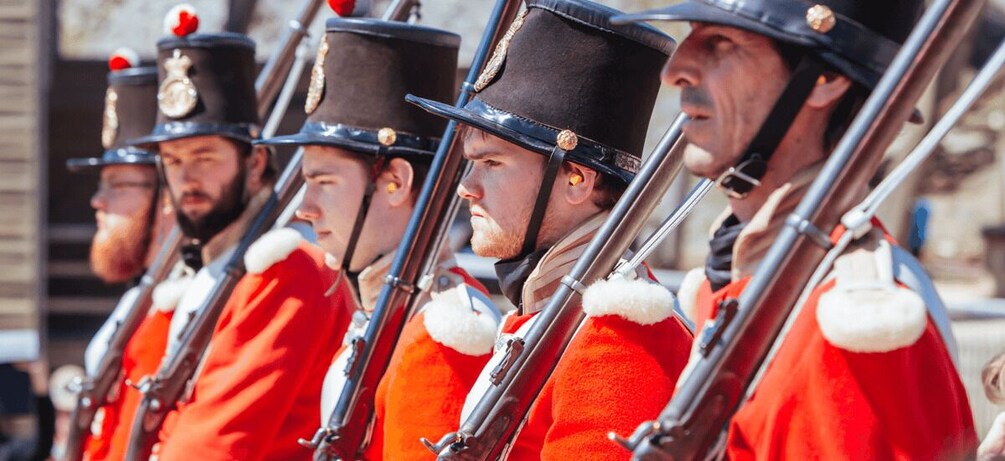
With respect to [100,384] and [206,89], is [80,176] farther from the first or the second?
[206,89]

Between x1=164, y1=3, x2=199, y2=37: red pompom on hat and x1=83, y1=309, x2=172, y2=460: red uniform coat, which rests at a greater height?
x1=164, y1=3, x2=199, y2=37: red pompom on hat

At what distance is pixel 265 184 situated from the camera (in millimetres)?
5250

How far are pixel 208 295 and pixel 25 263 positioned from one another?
21.2ft

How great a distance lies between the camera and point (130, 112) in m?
6.40

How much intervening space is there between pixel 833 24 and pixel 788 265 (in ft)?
1.34

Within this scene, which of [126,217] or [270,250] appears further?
[126,217]

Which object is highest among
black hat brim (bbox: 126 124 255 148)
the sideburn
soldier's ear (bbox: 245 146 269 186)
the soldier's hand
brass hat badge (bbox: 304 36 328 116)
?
the soldier's hand

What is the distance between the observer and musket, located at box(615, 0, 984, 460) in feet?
6.84

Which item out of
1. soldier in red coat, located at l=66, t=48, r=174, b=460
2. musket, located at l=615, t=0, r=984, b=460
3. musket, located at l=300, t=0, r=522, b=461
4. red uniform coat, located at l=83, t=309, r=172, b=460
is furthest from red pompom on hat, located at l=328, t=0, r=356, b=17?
musket, located at l=615, t=0, r=984, b=460

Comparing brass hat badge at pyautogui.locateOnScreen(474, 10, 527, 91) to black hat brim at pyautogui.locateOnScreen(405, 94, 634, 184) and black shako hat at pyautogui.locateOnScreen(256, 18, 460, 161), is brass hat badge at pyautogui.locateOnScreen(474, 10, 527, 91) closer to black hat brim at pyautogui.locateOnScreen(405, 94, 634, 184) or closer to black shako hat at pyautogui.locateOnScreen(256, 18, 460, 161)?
black hat brim at pyautogui.locateOnScreen(405, 94, 634, 184)

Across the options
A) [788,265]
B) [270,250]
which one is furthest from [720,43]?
[270,250]

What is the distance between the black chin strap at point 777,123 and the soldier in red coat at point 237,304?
7.12 feet

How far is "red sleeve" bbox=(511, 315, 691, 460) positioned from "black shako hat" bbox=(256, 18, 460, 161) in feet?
4.75

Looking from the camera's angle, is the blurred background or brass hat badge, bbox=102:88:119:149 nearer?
brass hat badge, bbox=102:88:119:149
